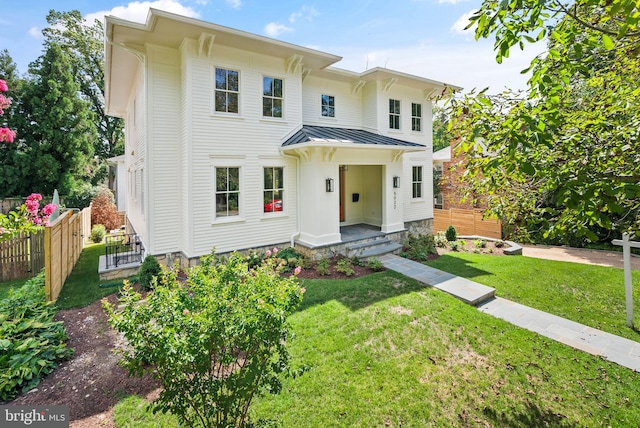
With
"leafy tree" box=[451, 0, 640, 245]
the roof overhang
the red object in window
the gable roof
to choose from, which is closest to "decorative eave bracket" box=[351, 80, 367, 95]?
the gable roof

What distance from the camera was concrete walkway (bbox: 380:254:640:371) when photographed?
519 cm

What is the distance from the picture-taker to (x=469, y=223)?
16.8m

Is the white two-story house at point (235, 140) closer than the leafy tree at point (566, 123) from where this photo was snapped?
No

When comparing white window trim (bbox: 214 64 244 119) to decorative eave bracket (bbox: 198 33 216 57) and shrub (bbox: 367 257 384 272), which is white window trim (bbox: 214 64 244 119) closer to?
decorative eave bracket (bbox: 198 33 216 57)

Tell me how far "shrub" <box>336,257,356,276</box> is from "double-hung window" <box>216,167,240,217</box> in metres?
3.54

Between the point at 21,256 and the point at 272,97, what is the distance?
352 inches

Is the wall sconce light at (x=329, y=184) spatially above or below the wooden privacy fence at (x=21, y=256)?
above

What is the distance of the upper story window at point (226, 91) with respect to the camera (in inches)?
363

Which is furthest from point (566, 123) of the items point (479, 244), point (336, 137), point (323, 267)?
point (479, 244)

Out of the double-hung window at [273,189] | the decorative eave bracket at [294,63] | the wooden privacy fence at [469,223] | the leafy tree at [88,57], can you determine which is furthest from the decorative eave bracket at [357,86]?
the leafy tree at [88,57]

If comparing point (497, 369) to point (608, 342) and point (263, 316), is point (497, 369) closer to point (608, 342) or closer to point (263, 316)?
point (608, 342)

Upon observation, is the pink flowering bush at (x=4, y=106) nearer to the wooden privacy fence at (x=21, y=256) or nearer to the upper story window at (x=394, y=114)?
the wooden privacy fence at (x=21, y=256)

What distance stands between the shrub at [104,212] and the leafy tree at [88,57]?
31.0 ft

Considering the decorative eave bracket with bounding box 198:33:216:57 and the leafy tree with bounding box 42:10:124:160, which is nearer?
the decorative eave bracket with bounding box 198:33:216:57
